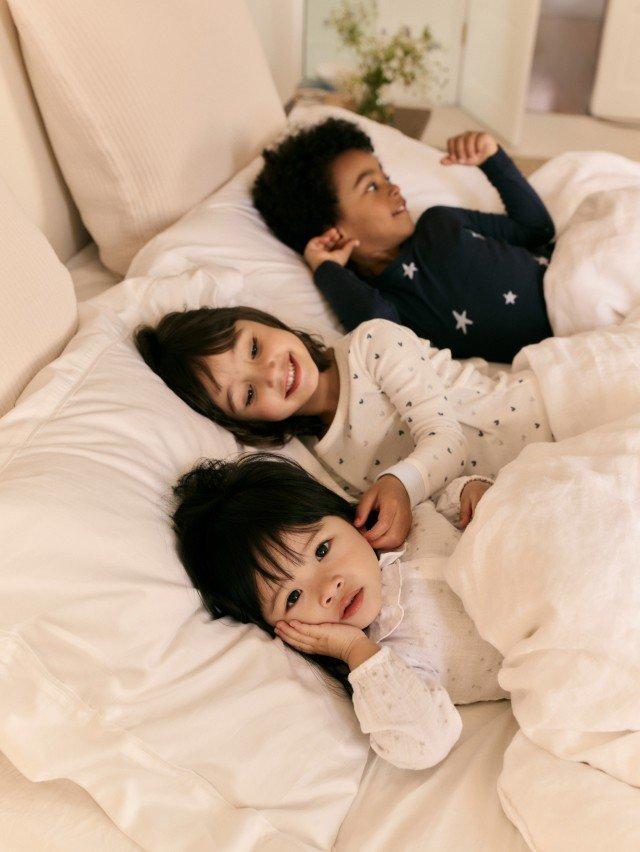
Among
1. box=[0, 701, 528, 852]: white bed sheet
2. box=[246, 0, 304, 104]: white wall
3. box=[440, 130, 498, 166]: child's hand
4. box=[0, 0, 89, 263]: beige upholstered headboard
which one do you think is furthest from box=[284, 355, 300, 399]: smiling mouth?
box=[246, 0, 304, 104]: white wall

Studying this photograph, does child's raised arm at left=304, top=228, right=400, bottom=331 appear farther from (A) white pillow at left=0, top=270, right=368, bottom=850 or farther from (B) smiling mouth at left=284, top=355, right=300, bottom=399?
(A) white pillow at left=0, top=270, right=368, bottom=850

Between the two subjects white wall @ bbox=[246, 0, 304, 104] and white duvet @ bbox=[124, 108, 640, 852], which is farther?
white wall @ bbox=[246, 0, 304, 104]

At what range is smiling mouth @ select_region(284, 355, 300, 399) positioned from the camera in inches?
48.1

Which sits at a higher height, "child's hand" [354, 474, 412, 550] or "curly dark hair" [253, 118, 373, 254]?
"curly dark hair" [253, 118, 373, 254]

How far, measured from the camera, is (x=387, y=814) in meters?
0.75

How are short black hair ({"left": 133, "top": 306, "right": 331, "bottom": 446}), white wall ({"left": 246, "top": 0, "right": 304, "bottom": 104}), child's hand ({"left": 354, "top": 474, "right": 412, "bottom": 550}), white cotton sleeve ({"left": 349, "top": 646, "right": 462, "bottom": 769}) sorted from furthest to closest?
white wall ({"left": 246, "top": 0, "right": 304, "bottom": 104})
short black hair ({"left": 133, "top": 306, "right": 331, "bottom": 446})
child's hand ({"left": 354, "top": 474, "right": 412, "bottom": 550})
white cotton sleeve ({"left": 349, "top": 646, "right": 462, "bottom": 769})

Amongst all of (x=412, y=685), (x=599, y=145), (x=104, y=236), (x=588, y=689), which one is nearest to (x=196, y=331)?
(x=104, y=236)

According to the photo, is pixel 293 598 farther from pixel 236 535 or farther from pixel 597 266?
pixel 597 266

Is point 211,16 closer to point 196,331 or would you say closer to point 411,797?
point 196,331

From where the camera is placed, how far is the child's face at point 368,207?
Result: 5.29ft

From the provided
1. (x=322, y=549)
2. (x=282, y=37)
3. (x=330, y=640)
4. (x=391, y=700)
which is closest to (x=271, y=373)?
(x=322, y=549)

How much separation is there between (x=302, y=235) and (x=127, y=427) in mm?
821

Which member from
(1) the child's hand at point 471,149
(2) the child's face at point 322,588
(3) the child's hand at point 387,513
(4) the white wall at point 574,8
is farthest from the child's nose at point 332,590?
(4) the white wall at point 574,8

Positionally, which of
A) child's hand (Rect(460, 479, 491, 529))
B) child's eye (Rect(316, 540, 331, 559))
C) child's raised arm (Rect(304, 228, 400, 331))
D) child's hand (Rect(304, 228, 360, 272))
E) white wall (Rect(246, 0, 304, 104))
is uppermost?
white wall (Rect(246, 0, 304, 104))
